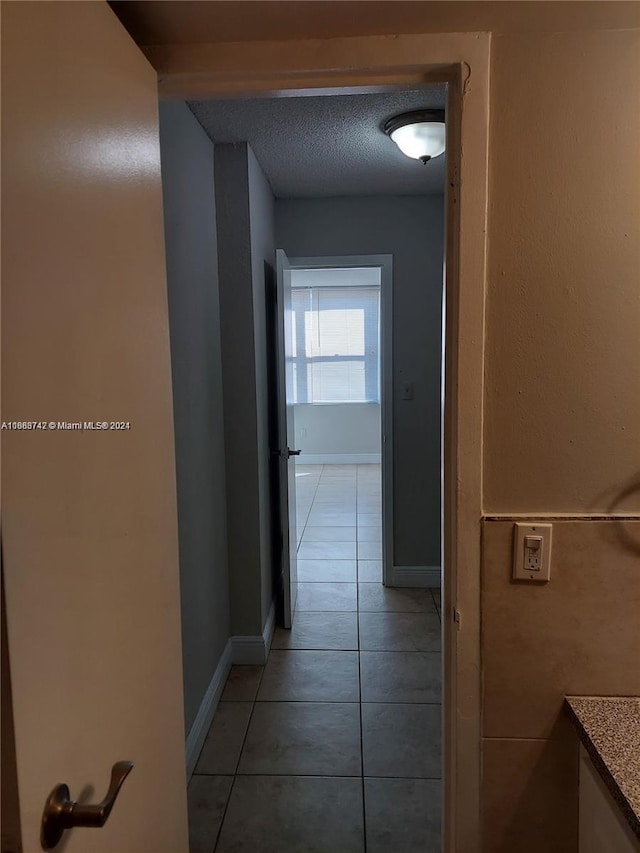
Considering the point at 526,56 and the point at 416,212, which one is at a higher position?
the point at 416,212

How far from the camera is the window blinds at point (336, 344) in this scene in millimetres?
7210

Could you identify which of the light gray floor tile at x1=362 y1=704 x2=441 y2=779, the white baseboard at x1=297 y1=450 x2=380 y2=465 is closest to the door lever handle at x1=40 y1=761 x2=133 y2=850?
the light gray floor tile at x1=362 y1=704 x2=441 y2=779

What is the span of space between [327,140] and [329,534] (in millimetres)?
3162

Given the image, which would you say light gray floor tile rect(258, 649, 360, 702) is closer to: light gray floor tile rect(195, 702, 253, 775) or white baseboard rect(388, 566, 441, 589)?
light gray floor tile rect(195, 702, 253, 775)

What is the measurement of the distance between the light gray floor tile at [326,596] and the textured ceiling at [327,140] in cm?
246

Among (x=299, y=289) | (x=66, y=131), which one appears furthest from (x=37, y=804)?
(x=299, y=289)

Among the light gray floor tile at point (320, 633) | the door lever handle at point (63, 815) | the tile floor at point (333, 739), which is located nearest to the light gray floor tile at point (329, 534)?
the tile floor at point (333, 739)

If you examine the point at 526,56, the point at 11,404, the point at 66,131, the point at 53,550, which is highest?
the point at 526,56

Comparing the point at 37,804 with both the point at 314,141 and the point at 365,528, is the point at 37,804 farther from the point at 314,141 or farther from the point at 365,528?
the point at 365,528

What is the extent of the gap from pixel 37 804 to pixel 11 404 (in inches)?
17.9

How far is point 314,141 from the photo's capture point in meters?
2.49

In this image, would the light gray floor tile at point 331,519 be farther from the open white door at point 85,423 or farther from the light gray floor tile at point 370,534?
the open white door at point 85,423

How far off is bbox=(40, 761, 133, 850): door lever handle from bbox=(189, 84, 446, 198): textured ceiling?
1.76 m

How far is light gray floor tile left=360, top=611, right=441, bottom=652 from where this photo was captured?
2.83 meters
